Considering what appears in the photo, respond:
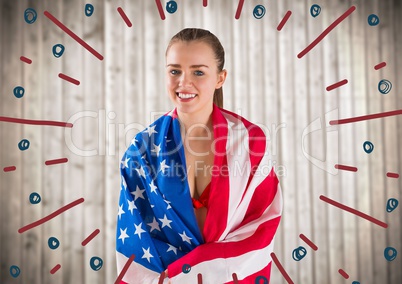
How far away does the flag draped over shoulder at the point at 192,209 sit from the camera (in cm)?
131

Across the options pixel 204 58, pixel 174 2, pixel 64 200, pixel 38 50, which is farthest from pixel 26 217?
pixel 204 58

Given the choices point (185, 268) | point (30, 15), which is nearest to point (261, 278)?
point (185, 268)

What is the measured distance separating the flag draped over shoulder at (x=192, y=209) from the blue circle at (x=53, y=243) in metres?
1.23

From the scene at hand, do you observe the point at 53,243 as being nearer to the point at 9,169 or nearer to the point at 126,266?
the point at 9,169

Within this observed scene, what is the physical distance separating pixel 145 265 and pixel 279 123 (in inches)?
55.2

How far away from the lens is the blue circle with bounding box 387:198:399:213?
8.39 feet

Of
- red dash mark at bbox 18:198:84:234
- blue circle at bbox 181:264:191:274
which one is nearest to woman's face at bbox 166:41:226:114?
blue circle at bbox 181:264:191:274

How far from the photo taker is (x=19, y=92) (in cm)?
249

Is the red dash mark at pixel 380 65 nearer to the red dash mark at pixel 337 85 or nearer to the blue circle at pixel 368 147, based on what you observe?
the red dash mark at pixel 337 85

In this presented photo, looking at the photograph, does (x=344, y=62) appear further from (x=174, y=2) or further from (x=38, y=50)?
(x=38, y=50)

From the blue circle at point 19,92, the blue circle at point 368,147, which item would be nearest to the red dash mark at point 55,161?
the blue circle at point 19,92

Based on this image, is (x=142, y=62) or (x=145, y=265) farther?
(x=142, y=62)

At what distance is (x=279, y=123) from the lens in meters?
2.54

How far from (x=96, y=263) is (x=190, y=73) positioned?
4.94 feet
